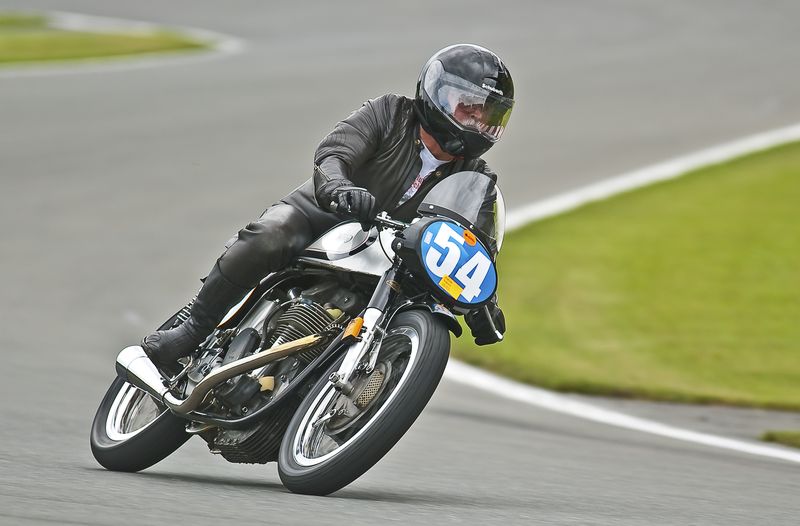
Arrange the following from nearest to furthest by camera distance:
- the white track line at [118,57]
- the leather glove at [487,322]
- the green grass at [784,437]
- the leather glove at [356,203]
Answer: the leather glove at [356,203] < the leather glove at [487,322] < the green grass at [784,437] < the white track line at [118,57]

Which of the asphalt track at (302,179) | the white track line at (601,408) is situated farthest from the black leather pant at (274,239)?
the white track line at (601,408)

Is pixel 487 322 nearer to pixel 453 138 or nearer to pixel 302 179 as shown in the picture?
pixel 453 138

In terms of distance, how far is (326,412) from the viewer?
16.6ft

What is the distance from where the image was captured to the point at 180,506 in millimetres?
4492

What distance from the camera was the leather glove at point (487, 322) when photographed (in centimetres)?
531

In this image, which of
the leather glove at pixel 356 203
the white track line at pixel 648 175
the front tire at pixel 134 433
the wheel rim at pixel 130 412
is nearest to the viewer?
the leather glove at pixel 356 203

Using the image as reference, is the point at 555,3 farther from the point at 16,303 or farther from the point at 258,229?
the point at 258,229

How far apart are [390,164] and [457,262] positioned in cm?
78

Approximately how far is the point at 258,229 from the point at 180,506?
1.31 meters

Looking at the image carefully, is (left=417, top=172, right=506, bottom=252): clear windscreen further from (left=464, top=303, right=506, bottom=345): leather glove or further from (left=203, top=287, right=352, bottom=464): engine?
(left=203, top=287, right=352, bottom=464): engine

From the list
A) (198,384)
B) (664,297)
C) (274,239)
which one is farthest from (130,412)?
(664,297)

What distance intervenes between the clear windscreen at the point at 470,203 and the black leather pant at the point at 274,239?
50cm

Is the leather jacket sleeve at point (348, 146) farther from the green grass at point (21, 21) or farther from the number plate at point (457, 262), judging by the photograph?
the green grass at point (21, 21)

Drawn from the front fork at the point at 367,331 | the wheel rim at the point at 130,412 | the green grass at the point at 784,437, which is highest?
the front fork at the point at 367,331
